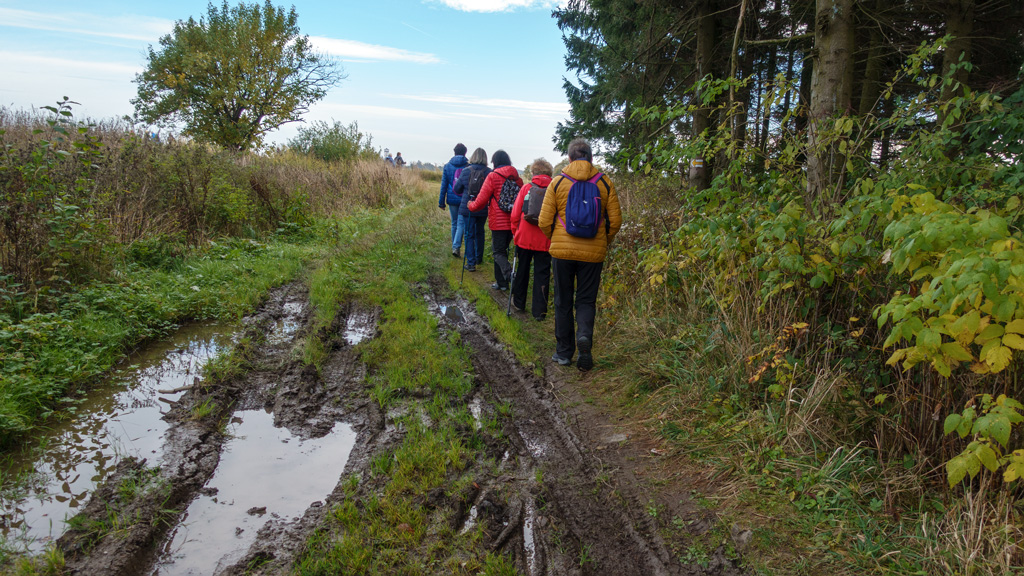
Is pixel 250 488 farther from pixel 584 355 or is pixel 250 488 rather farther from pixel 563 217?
pixel 563 217

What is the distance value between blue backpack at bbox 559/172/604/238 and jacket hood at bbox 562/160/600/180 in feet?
0.13

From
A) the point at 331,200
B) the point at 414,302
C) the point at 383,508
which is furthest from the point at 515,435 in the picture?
the point at 331,200

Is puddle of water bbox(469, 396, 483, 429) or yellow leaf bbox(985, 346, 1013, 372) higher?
yellow leaf bbox(985, 346, 1013, 372)

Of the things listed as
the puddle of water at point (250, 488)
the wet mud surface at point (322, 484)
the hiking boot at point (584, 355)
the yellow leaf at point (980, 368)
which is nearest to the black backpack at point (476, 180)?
the hiking boot at point (584, 355)

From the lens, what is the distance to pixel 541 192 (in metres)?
6.47

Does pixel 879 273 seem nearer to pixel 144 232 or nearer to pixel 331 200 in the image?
pixel 144 232

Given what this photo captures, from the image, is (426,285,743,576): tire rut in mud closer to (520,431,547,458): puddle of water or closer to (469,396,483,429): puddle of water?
(520,431,547,458): puddle of water

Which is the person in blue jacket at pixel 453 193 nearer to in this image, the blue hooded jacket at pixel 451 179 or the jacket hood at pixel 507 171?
the blue hooded jacket at pixel 451 179

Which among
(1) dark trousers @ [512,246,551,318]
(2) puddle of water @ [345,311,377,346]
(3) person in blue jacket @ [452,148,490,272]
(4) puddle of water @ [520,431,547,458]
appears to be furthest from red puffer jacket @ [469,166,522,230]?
(4) puddle of water @ [520,431,547,458]

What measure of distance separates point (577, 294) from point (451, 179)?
602 cm

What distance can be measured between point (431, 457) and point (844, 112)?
175 inches

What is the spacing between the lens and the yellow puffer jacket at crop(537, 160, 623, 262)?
543cm

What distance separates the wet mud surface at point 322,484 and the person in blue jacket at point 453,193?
231 inches

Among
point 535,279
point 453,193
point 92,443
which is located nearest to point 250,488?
point 92,443
